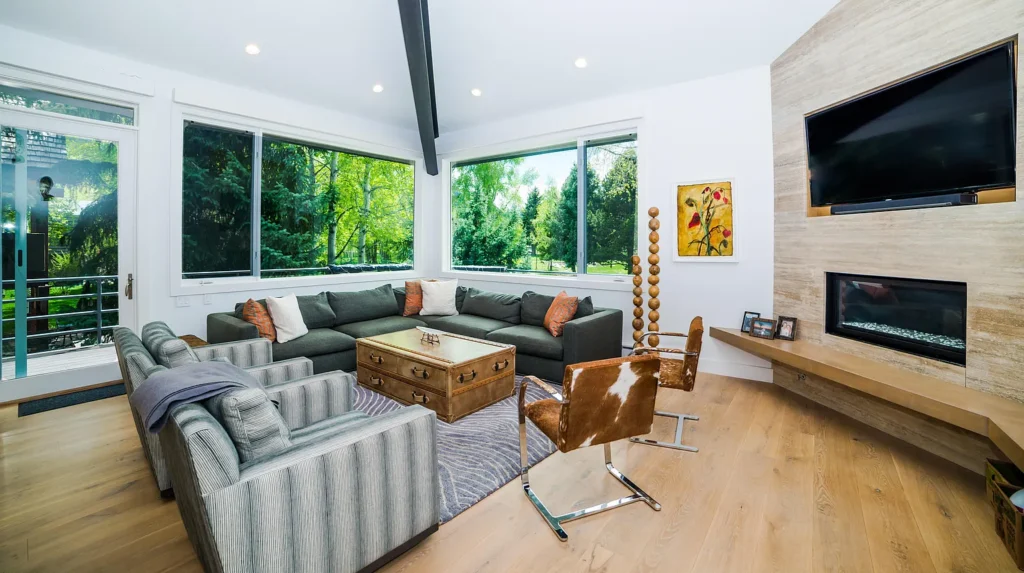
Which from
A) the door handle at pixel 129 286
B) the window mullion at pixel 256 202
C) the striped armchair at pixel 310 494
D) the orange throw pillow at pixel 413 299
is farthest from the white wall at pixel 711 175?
the door handle at pixel 129 286

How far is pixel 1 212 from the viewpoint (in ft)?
11.6

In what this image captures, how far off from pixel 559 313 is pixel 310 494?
3152 millimetres

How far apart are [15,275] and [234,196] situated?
1.85 metres

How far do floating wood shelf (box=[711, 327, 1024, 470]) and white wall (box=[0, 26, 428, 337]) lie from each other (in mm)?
5424

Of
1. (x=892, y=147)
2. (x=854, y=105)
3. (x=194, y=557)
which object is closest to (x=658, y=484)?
(x=194, y=557)

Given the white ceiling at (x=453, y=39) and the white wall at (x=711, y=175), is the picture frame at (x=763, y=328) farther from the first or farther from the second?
the white ceiling at (x=453, y=39)

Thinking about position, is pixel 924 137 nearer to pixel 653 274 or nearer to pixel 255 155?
pixel 653 274

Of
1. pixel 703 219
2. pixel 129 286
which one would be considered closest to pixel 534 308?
pixel 703 219

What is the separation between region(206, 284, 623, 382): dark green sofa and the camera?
4051 millimetres

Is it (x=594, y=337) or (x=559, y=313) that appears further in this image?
(x=559, y=313)

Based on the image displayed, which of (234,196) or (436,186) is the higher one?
(436,186)

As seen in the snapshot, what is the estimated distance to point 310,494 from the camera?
150 centimetres

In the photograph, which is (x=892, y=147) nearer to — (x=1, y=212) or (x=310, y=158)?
(x=310, y=158)

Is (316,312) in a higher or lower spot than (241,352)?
higher
